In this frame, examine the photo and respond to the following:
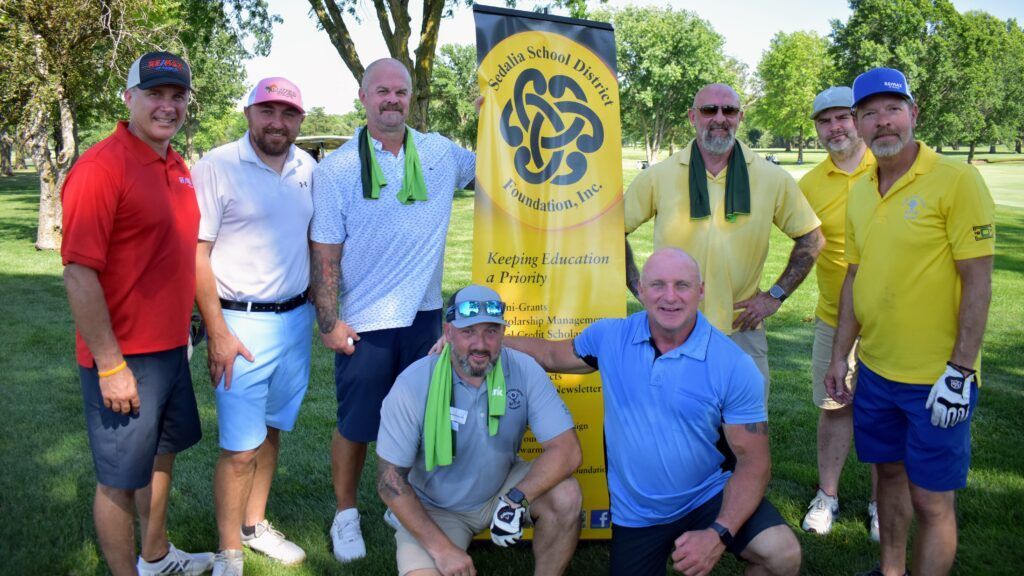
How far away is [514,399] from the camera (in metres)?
3.39

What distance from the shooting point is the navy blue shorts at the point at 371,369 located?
12.9 feet

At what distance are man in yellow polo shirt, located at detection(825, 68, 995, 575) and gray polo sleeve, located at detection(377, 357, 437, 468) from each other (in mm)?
2110

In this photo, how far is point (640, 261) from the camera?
1371cm

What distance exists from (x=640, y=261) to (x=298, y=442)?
9159 mm

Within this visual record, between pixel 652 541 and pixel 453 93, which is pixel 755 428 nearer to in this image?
pixel 652 541

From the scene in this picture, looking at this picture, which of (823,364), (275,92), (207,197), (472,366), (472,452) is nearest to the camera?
(472,366)

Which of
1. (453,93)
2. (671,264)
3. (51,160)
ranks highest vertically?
(453,93)

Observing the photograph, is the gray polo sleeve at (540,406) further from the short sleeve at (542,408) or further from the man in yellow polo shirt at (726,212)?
the man in yellow polo shirt at (726,212)

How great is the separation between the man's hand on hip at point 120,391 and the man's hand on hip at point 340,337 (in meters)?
0.99

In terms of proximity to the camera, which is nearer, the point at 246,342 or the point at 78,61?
the point at 246,342

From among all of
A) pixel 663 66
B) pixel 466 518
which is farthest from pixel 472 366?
pixel 663 66

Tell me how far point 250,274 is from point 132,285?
2.07 ft

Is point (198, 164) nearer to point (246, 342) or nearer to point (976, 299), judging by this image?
point (246, 342)

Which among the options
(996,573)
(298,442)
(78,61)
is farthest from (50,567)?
(78,61)
